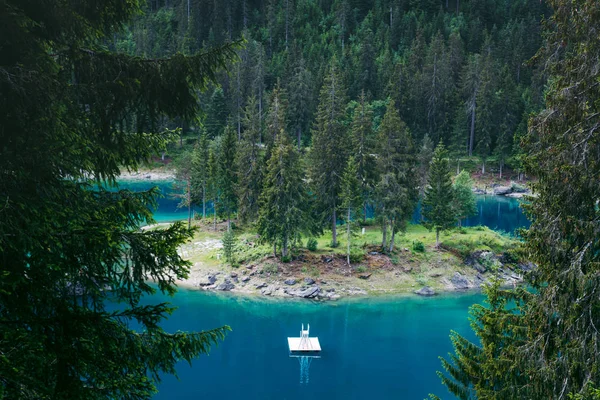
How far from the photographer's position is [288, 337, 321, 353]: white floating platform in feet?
99.1

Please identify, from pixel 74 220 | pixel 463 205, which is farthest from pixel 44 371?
pixel 463 205

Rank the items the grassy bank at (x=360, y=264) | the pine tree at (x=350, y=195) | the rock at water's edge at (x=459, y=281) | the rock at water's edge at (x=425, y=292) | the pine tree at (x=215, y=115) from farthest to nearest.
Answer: the pine tree at (x=215, y=115)
the pine tree at (x=350, y=195)
the rock at water's edge at (x=459, y=281)
the grassy bank at (x=360, y=264)
the rock at water's edge at (x=425, y=292)

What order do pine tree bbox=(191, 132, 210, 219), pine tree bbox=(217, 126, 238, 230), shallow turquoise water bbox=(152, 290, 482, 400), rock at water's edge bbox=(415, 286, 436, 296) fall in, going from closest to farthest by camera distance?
shallow turquoise water bbox=(152, 290, 482, 400), rock at water's edge bbox=(415, 286, 436, 296), pine tree bbox=(217, 126, 238, 230), pine tree bbox=(191, 132, 210, 219)

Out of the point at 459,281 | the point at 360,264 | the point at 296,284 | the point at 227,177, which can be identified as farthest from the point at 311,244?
the point at 459,281

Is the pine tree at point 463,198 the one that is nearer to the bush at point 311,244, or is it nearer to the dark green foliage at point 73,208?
the bush at point 311,244

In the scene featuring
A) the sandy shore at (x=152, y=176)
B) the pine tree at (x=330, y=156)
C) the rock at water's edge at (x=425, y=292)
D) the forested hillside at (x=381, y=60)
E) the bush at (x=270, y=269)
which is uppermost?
the forested hillside at (x=381, y=60)

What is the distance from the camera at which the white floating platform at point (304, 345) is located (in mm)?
30203

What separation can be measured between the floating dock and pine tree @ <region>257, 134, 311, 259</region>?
33.5ft

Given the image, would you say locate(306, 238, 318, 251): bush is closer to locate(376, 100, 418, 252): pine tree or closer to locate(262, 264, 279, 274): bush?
locate(262, 264, 279, 274): bush

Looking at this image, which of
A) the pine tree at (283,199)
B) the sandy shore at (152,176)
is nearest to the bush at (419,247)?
the pine tree at (283,199)

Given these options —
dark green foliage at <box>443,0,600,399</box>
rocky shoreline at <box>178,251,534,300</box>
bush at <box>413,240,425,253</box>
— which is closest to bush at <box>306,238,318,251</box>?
rocky shoreline at <box>178,251,534,300</box>

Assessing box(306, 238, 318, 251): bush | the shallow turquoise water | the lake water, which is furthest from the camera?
the lake water

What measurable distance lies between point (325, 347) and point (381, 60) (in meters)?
73.0

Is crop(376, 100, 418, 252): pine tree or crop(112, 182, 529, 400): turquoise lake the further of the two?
crop(376, 100, 418, 252): pine tree
